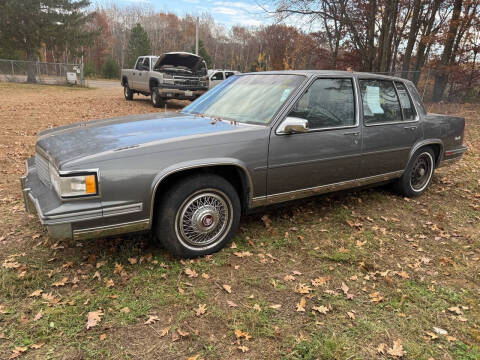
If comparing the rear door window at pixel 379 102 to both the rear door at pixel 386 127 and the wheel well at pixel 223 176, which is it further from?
the wheel well at pixel 223 176

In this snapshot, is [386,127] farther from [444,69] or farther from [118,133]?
[444,69]

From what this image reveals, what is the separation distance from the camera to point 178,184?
2.98 metres

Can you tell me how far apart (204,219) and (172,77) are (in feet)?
34.4

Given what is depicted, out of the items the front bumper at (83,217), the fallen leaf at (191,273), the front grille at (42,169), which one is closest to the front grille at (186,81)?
the front grille at (42,169)

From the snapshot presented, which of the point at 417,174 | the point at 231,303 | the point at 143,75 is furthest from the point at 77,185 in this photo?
the point at 143,75

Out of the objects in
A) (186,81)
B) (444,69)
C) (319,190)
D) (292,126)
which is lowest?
(319,190)

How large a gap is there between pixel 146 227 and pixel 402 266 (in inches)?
97.6

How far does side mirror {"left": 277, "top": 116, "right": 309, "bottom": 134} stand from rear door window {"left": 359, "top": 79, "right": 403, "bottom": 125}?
1181 mm

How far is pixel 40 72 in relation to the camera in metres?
26.9

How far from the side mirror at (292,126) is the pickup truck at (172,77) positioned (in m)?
9.86

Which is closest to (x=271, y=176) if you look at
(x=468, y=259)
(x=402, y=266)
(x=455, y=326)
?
(x=402, y=266)

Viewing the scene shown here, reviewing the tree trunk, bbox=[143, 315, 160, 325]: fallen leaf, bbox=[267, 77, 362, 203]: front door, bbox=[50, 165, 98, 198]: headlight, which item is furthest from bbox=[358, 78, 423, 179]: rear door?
the tree trunk

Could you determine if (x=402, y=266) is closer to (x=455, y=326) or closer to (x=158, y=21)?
(x=455, y=326)

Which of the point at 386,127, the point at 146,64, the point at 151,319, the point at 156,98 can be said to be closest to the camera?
the point at 151,319
